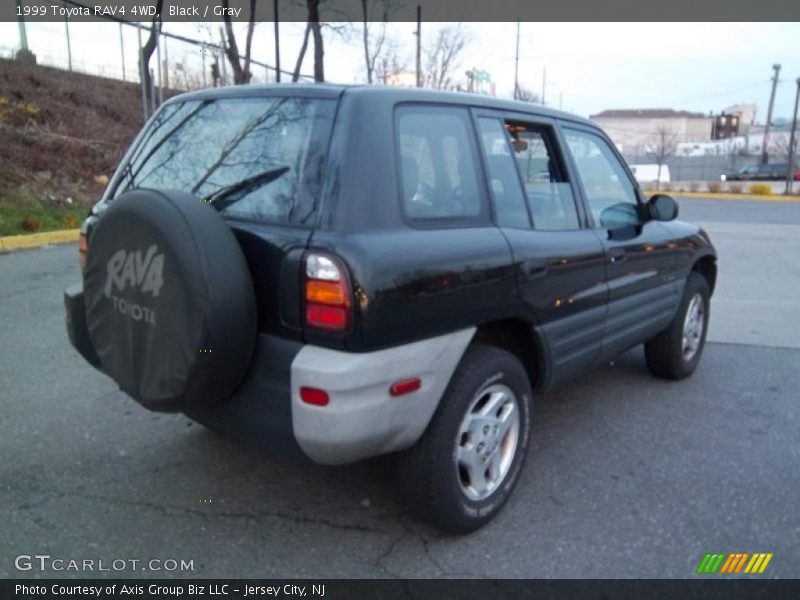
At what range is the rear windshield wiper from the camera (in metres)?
2.54

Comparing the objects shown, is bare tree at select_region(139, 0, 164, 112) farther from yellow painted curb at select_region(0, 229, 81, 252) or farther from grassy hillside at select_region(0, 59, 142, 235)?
yellow painted curb at select_region(0, 229, 81, 252)

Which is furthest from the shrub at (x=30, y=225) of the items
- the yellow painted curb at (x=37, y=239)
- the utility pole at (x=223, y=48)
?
the utility pole at (x=223, y=48)

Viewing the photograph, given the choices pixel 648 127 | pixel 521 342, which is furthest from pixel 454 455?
pixel 648 127

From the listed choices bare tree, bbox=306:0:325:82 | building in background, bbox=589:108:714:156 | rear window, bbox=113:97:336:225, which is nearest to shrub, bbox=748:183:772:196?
bare tree, bbox=306:0:325:82

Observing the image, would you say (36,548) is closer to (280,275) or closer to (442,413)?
(280,275)

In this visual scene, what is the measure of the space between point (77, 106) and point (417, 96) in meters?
16.7

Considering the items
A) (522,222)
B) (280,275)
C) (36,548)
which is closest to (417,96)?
(522,222)

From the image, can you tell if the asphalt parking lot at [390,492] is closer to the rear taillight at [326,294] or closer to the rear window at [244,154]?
the rear taillight at [326,294]

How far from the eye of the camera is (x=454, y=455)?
2.64 metres

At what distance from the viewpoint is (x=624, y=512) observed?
2.99 meters

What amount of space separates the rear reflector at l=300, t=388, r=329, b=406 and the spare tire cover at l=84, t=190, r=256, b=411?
0.29 meters

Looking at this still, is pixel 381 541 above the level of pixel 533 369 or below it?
below

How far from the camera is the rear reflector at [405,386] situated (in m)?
2.34

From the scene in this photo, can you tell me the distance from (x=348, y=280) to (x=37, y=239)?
9.49m
